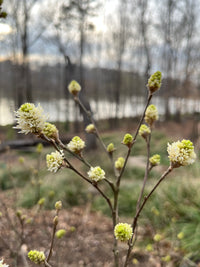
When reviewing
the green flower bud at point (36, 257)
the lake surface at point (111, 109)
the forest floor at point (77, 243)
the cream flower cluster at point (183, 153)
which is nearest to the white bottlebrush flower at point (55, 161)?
the green flower bud at point (36, 257)

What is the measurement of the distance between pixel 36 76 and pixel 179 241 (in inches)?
861

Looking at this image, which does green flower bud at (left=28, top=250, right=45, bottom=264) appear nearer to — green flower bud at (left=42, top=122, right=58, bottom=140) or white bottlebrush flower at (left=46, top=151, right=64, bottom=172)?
white bottlebrush flower at (left=46, top=151, right=64, bottom=172)

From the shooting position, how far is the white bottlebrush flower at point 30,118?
63cm

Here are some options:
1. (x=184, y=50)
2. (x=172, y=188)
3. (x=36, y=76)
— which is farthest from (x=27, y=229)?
(x=36, y=76)

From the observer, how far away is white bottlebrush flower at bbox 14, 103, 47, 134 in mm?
630

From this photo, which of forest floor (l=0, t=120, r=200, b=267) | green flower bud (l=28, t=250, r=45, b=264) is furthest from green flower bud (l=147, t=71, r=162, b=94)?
forest floor (l=0, t=120, r=200, b=267)

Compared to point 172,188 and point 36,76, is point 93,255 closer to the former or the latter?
point 172,188

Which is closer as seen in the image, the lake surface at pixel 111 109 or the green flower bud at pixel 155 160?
the green flower bud at pixel 155 160

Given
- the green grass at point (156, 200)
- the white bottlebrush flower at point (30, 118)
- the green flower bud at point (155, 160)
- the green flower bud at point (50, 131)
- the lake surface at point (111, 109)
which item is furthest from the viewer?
the lake surface at point (111, 109)

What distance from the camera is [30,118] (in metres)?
0.64

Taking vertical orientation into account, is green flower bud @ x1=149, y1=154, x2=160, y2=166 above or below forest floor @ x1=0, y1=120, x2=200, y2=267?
above

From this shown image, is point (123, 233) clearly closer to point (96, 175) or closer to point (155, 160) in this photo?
point (96, 175)

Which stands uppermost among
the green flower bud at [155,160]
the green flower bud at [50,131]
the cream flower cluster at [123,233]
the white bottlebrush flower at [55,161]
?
the green flower bud at [50,131]

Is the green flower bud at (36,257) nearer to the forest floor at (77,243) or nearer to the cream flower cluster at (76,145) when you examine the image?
the cream flower cluster at (76,145)
